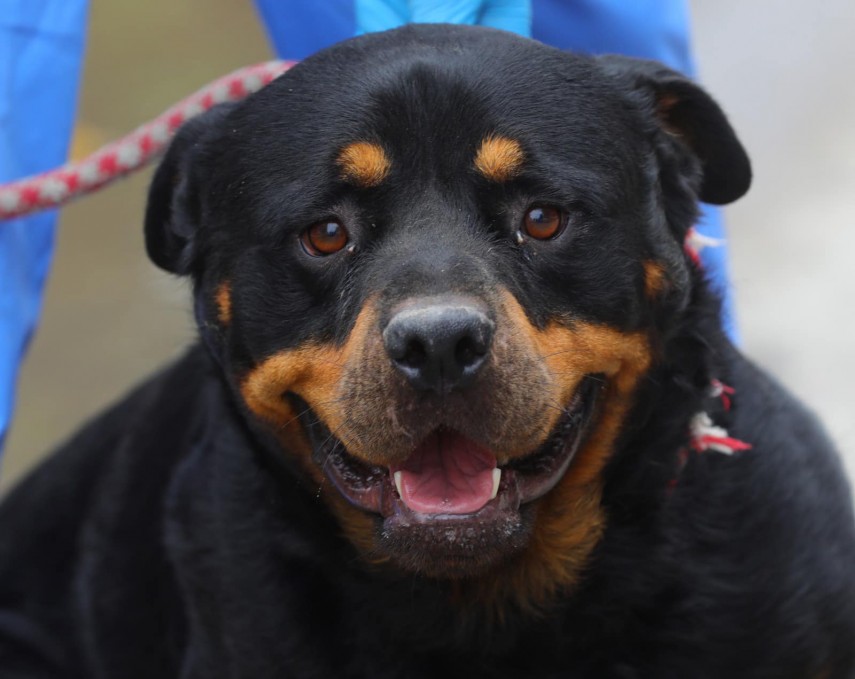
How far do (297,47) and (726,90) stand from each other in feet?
10.0

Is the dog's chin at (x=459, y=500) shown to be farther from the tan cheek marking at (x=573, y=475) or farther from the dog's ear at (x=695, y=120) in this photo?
the dog's ear at (x=695, y=120)

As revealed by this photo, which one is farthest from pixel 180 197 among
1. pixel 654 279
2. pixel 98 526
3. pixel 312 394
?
pixel 98 526

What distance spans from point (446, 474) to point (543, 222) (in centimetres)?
48

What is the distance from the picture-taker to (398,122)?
2447mm

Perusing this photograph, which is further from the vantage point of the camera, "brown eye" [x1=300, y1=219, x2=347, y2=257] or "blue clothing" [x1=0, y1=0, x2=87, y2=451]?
"blue clothing" [x1=0, y1=0, x2=87, y2=451]

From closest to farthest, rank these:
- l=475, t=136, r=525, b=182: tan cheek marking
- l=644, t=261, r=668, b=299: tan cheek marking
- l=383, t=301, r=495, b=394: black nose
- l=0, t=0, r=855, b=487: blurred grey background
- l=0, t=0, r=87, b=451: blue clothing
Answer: l=383, t=301, r=495, b=394: black nose < l=475, t=136, r=525, b=182: tan cheek marking < l=644, t=261, r=668, b=299: tan cheek marking < l=0, t=0, r=87, b=451: blue clothing < l=0, t=0, r=855, b=487: blurred grey background

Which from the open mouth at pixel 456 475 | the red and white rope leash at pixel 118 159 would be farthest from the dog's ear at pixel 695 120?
the red and white rope leash at pixel 118 159

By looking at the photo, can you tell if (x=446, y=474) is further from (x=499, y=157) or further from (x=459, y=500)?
(x=499, y=157)

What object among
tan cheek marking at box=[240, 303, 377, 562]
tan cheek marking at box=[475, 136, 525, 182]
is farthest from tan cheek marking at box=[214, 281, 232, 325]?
tan cheek marking at box=[475, 136, 525, 182]

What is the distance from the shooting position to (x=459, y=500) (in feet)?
7.69

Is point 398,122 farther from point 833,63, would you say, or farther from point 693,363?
point 833,63

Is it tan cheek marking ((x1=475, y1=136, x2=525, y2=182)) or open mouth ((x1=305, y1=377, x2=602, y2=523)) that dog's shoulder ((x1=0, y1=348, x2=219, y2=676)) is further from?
tan cheek marking ((x1=475, y1=136, x2=525, y2=182))

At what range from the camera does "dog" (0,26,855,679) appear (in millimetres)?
2334

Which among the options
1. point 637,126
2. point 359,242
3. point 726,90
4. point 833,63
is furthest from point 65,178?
point 833,63
